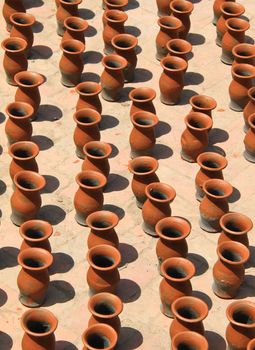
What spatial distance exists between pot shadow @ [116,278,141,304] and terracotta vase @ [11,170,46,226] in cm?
161

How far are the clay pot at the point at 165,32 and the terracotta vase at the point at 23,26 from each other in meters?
2.01

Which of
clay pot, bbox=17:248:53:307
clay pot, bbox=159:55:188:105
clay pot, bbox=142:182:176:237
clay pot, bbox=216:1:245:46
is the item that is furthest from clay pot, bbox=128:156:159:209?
clay pot, bbox=216:1:245:46

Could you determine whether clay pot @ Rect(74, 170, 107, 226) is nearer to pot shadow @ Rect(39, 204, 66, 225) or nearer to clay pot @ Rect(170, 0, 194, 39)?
pot shadow @ Rect(39, 204, 66, 225)

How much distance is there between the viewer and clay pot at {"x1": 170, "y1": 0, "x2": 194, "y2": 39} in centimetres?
1905

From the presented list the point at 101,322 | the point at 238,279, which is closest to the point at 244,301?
the point at 238,279

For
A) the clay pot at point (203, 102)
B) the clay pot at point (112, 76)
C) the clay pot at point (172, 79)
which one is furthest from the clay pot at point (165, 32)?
the clay pot at point (203, 102)

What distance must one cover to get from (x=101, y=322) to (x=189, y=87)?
5.51m

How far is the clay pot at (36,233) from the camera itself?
593 inches

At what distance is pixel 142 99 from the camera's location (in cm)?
1756

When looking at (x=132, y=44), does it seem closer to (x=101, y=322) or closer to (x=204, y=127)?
(x=204, y=127)

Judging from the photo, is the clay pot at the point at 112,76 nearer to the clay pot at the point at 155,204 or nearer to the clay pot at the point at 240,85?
the clay pot at the point at 240,85

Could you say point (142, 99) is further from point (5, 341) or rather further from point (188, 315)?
point (5, 341)

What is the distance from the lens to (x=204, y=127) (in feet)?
56.0

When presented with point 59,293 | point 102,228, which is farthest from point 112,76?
point 59,293
